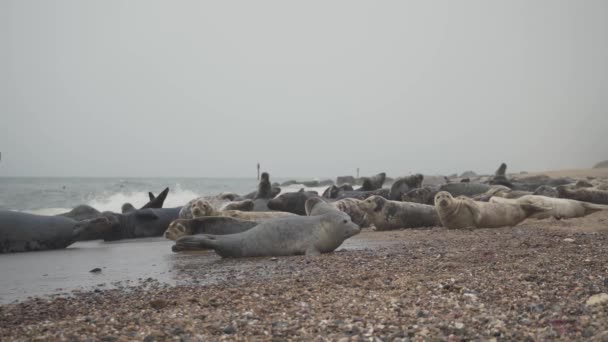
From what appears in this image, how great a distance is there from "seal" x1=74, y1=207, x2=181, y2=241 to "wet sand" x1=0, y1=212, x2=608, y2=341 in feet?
8.91

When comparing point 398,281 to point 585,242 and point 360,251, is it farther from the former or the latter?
point 585,242

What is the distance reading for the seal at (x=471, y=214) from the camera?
8.92m

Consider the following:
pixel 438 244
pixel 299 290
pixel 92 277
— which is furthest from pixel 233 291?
pixel 438 244

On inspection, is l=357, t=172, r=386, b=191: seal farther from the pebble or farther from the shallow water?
the pebble

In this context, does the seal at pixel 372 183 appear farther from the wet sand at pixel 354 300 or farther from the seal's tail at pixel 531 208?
the wet sand at pixel 354 300

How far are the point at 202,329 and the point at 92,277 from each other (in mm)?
2818

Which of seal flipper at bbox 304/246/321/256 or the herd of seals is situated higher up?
the herd of seals

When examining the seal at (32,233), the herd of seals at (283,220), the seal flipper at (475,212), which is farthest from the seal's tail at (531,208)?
the seal at (32,233)

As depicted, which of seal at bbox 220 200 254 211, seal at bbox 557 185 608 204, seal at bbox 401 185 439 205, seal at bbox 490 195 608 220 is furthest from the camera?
seal at bbox 401 185 439 205

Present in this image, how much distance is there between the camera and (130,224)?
9.73 m

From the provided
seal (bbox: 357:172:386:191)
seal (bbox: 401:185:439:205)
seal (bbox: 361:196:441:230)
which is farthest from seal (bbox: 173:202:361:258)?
seal (bbox: 357:172:386:191)

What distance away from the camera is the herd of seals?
6660 mm

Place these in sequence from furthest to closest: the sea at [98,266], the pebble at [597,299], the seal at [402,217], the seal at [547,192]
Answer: the seal at [547,192], the seal at [402,217], the sea at [98,266], the pebble at [597,299]

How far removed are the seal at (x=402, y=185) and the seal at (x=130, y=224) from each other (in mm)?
4821
